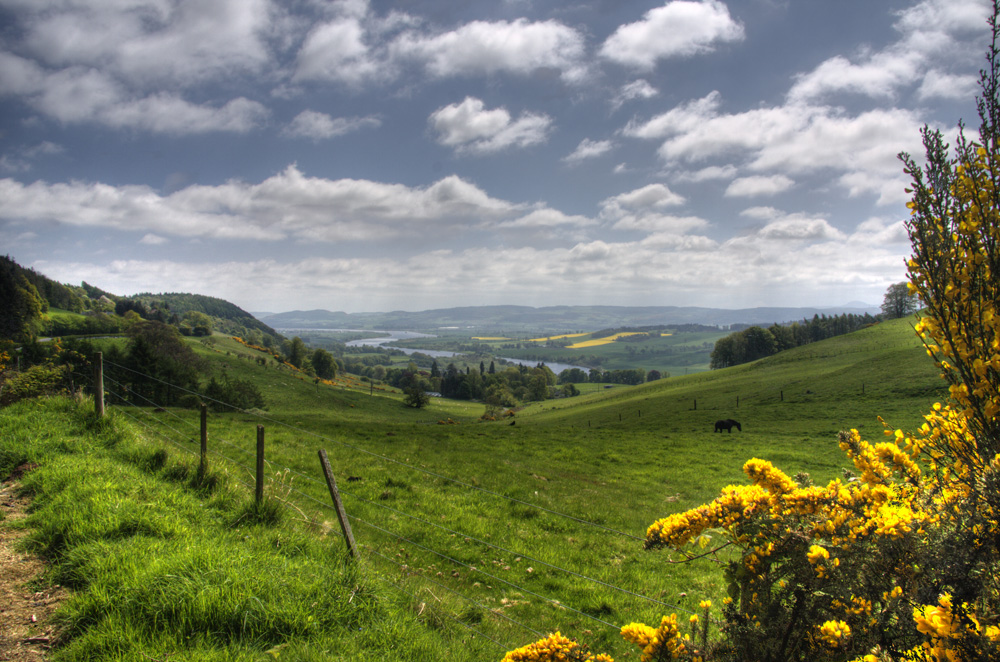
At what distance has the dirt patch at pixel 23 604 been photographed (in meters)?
3.83

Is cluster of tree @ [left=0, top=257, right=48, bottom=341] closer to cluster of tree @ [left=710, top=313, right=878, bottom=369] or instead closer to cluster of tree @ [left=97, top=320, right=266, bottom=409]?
cluster of tree @ [left=97, top=320, right=266, bottom=409]

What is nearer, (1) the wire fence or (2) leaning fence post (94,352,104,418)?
(1) the wire fence

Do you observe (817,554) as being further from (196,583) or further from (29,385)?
(29,385)

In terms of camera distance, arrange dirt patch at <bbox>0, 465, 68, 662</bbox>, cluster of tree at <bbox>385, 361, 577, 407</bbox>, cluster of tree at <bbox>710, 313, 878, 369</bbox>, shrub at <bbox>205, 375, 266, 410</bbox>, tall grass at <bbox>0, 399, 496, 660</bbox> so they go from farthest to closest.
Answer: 1. cluster of tree at <bbox>385, 361, 577, 407</bbox>
2. cluster of tree at <bbox>710, 313, 878, 369</bbox>
3. shrub at <bbox>205, 375, 266, 410</bbox>
4. tall grass at <bbox>0, 399, 496, 660</bbox>
5. dirt patch at <bbox>0, 465, 68, 662</bbox>

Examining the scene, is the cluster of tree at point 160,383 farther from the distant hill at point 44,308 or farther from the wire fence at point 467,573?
the wire fence at point 467,573

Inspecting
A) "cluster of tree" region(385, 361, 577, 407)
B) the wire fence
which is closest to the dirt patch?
the wire fence

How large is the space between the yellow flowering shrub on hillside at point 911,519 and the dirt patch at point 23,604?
214 inches

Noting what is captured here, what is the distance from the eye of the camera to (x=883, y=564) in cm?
298

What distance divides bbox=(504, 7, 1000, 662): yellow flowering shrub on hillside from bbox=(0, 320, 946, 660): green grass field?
6.37ft

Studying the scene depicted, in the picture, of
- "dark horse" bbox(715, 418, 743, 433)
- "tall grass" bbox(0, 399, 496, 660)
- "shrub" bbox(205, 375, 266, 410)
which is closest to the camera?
"tall grass" bbox(0, 399, 496, 660)

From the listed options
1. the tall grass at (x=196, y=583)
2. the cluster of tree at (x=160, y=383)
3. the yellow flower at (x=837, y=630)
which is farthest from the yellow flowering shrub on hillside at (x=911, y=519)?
the cluster of tree at (x=160, y=383)

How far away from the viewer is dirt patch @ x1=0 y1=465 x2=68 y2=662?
3.83 m

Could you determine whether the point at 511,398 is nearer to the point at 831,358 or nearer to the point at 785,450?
the point at 831,358

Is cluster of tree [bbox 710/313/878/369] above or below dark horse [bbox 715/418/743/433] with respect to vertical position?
above
